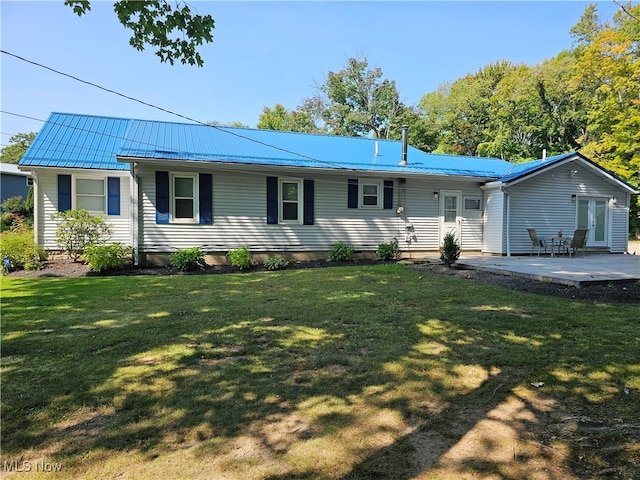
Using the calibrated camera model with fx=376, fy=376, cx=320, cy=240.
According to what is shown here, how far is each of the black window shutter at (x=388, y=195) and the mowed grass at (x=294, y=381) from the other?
7.47m

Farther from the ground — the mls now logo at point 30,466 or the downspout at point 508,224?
the downspout at point 508,224

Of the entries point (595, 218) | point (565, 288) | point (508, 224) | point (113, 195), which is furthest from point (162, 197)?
point (595, 218)

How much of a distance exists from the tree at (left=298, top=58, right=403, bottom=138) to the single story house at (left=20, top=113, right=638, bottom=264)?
18750 millimetres

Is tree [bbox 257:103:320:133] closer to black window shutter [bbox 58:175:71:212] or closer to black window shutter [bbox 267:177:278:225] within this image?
black window shutter [bbox 267:177:278:225]

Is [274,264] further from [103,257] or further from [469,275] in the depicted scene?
[469,275]

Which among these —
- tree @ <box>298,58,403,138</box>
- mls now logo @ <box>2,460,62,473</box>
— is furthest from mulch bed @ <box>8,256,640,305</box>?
tree @ <box>298,58,403,138</box>

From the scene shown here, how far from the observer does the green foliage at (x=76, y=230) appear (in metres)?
10.8

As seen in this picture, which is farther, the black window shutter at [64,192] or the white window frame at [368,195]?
the white window frame at [368,195]

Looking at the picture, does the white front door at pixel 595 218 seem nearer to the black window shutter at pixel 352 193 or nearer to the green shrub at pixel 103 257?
the black window shutter at pixel 352 193

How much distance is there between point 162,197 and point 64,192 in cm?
313

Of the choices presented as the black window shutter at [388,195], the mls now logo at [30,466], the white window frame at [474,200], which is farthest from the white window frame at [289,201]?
the mls now logo at [30,466]

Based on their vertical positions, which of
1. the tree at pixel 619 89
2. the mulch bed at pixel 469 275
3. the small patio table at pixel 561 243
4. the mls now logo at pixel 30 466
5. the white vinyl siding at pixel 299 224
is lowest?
the mls now logo at pixel 30 466

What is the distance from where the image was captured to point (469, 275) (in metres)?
8.62

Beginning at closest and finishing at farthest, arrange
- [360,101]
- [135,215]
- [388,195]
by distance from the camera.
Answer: [135,215] < [388,195] < [360,101]
